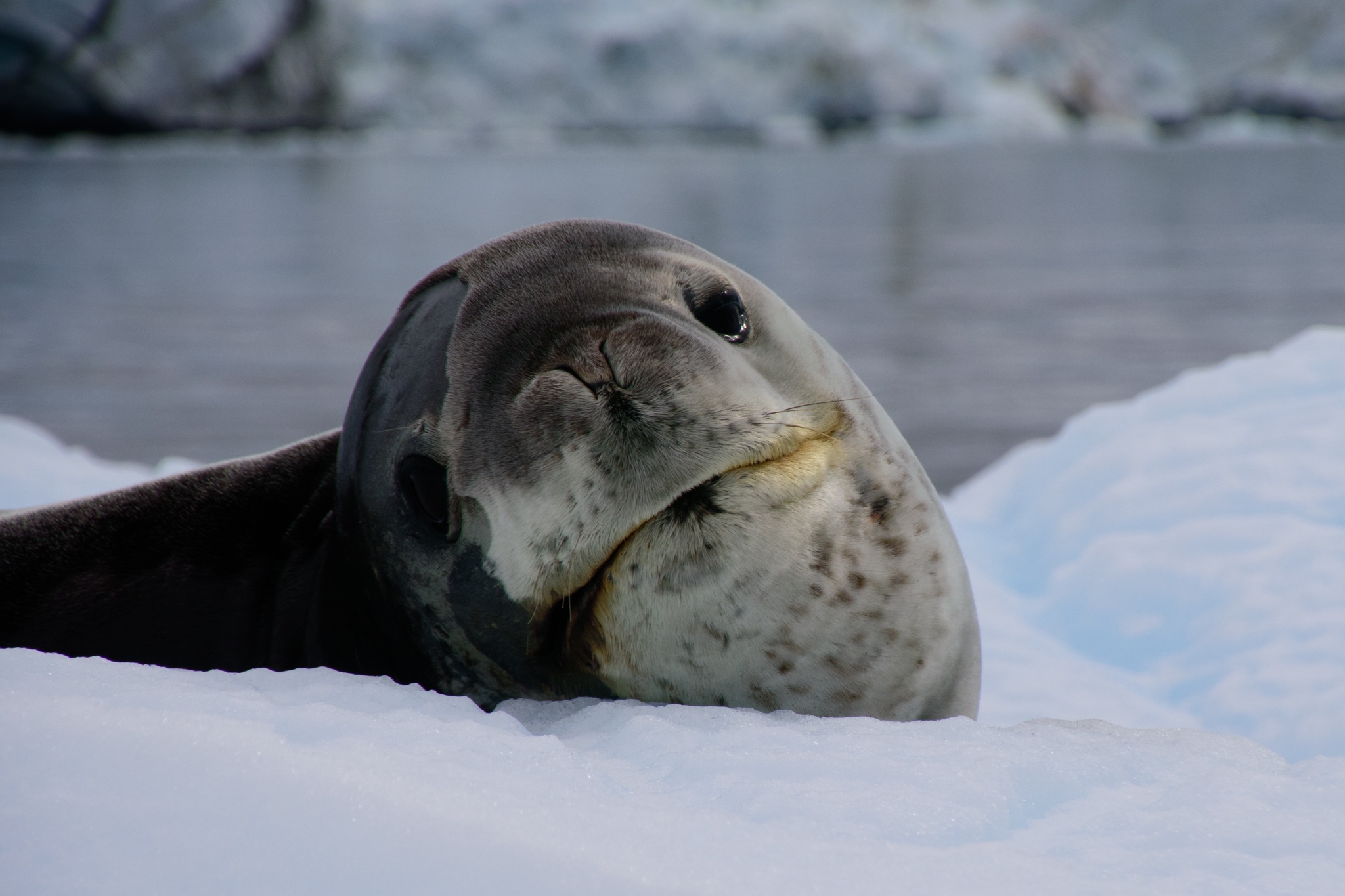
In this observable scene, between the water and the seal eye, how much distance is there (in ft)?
13.5

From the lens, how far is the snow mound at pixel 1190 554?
267 centimetres

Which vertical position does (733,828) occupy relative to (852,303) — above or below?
above

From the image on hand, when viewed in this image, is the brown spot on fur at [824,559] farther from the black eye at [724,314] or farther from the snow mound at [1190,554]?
the snow mound at [1190,554]

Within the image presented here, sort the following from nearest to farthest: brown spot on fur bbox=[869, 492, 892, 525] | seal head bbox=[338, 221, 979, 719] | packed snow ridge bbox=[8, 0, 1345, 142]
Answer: seal head bbox=[338, 221, 979, 719] < brown spot on fur bbox=[869, 492, 892, 525] < packed snow ridge bbox=[8, 0, 1345, 142]

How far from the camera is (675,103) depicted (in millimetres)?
40812

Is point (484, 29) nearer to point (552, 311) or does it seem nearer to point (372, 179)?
point (372, 179)

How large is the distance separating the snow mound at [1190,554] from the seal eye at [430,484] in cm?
124

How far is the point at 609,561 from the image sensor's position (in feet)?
5.53

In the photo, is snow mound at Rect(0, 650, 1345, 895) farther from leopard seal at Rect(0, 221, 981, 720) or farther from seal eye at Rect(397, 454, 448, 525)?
seal eye at Rect(397, 454, 448, 525)

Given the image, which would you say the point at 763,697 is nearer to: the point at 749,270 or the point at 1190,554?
the point at 1190,554

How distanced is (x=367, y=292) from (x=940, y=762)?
9891mm

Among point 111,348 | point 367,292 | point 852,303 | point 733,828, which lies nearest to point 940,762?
point 733,828

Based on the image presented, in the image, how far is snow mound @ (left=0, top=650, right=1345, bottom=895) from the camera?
1.12m

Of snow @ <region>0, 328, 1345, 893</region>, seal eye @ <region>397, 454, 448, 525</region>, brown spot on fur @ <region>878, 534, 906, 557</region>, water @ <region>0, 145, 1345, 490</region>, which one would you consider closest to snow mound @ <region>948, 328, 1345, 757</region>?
snow @ <region>0, 328, 1345, 893</region>
